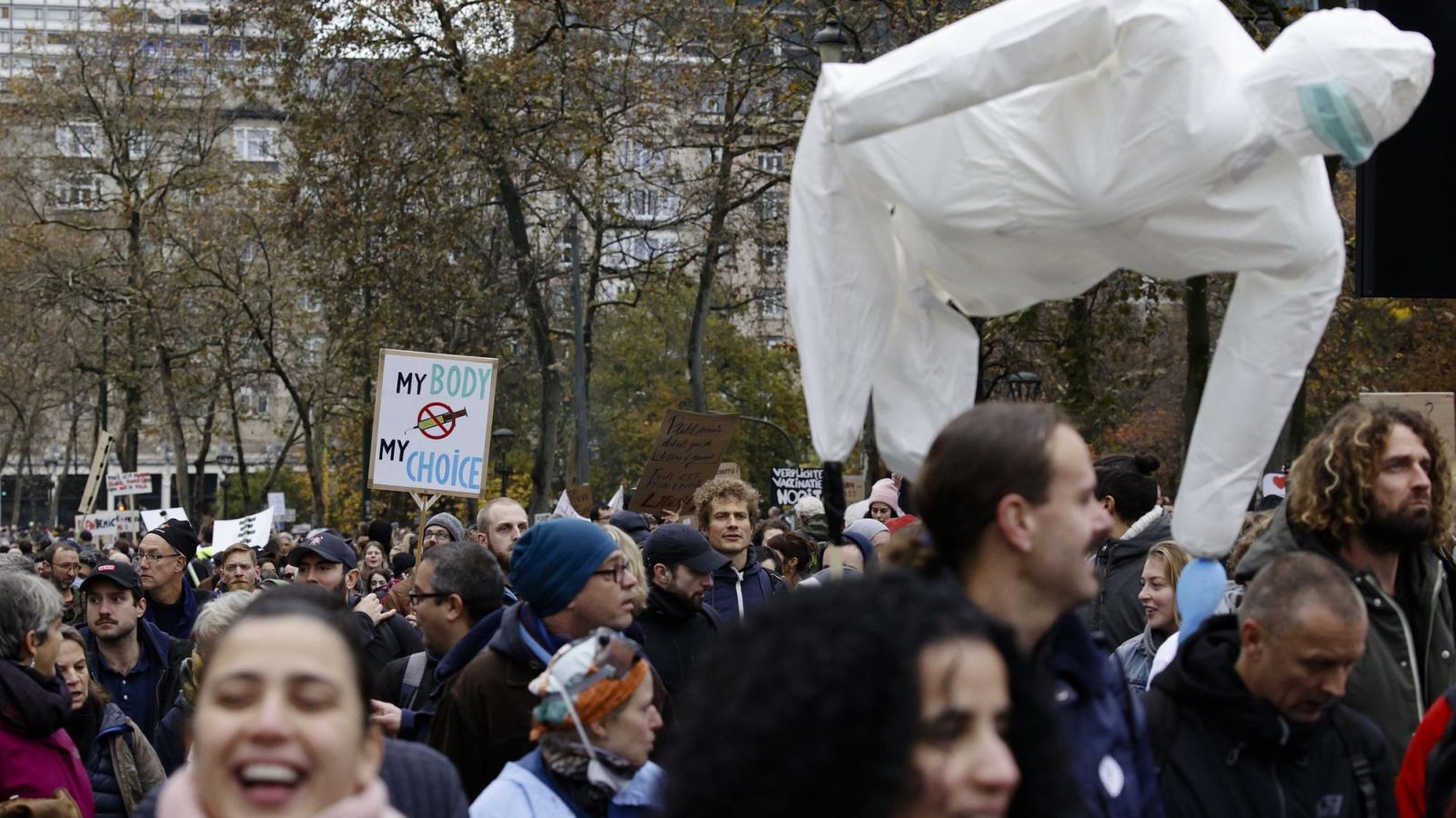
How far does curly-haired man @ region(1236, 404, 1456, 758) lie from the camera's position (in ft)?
13.8

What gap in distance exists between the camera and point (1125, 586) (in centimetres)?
673

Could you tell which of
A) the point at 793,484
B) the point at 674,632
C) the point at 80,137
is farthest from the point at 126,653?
the point at 80,137

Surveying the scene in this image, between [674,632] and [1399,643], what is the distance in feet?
11.5

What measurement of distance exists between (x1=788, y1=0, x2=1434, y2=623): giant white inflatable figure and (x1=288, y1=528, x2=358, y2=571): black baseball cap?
6.28 m

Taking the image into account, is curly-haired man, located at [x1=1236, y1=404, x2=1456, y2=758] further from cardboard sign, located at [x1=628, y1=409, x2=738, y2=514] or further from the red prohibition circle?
cardboard sign, located at [x1=628, y1=409, x2=738, y2=514]

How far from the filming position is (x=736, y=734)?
2176 millimetres

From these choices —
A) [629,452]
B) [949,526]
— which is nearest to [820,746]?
[949,526]

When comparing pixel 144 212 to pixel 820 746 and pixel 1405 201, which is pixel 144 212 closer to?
pixel 1405 201

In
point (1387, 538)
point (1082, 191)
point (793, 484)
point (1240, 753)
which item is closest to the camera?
A: point (1082, 191)

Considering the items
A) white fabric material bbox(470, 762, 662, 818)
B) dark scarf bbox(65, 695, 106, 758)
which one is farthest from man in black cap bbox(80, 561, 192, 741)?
white fabric material bbox(470, 762, 662, 818)

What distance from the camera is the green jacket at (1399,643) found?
13.8 feet

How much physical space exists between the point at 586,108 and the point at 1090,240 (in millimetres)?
22938

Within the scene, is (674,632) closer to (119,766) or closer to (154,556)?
(119,766)

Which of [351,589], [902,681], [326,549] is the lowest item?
[351,589]
